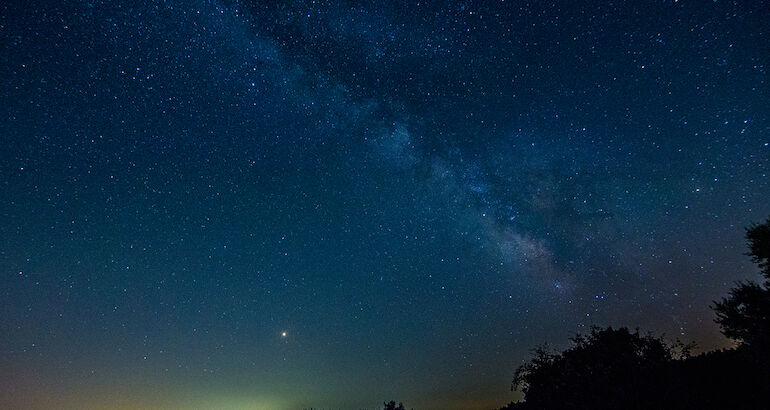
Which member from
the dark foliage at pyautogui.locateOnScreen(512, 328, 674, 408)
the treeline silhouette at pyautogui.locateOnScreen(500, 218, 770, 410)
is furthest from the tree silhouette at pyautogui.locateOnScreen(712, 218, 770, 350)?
the dark foliage at pyautogui.locateOnScreen(512, 328, 674, 408)

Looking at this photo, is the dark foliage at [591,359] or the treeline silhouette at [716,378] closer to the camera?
the treeline silhouette at [716,378]

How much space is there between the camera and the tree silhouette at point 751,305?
14.3 metres

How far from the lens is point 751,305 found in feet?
48.7

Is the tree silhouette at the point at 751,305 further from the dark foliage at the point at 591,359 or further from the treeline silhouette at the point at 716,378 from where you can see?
the dark foliage at the point at 591,359

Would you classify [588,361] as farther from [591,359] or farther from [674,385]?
[674,385]

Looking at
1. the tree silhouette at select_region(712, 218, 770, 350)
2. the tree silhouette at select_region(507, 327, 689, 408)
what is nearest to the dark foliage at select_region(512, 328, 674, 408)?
the tree silhouette at select_region(507, 327, 689, 408)

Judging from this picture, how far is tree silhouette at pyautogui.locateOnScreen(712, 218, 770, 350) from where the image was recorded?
14.3 meters

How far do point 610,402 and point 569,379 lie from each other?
23.3 ft

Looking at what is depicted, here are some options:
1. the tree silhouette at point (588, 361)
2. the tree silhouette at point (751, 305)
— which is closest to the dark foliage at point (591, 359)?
the tree silhouette at point (588, 361)

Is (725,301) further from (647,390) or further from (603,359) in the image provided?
(603,359)

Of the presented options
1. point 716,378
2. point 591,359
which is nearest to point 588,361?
point 591,359

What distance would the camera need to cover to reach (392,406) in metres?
15.6

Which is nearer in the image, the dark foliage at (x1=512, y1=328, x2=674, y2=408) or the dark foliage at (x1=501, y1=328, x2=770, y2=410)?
the dark foliage at (x1=501, y1=328, x2=770, y2=410)

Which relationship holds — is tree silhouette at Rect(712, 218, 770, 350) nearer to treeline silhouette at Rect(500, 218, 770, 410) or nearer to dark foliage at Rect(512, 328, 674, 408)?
treeline silhouette at Rect(500, 218, 770, 410)
